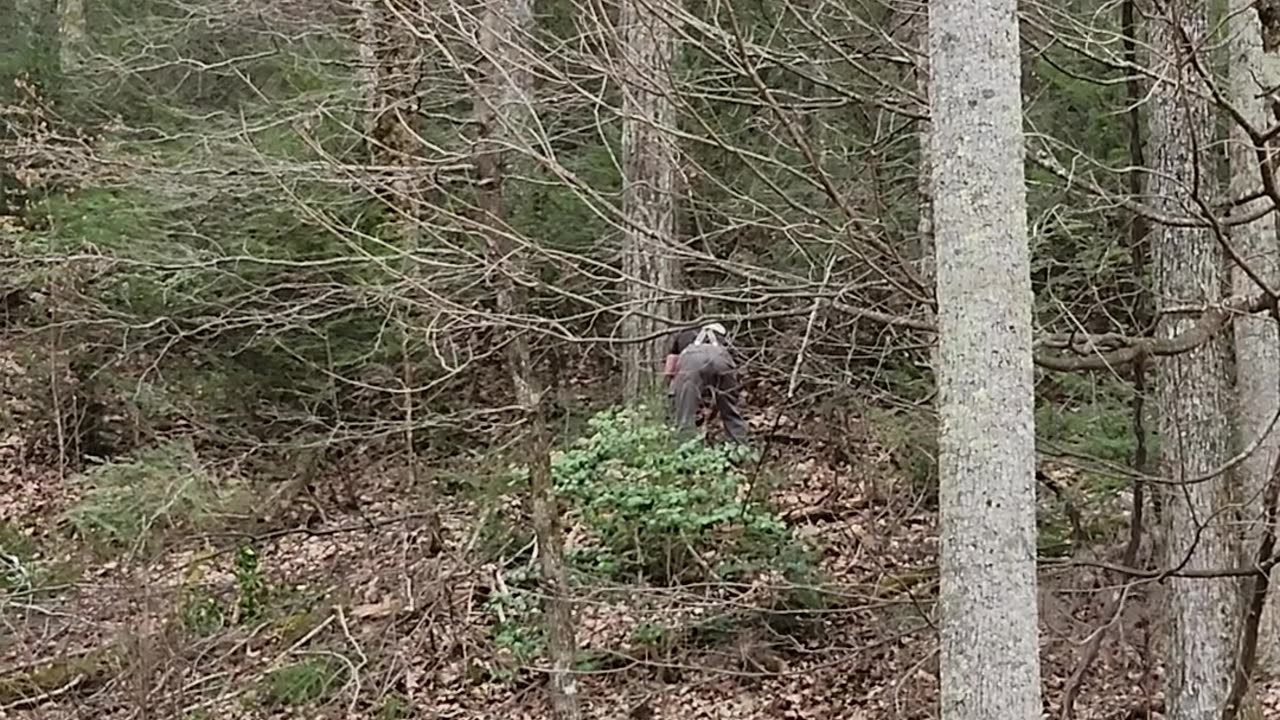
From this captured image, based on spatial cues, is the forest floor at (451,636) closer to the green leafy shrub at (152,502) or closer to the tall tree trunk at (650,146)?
the green leafy shrub at (152,502)

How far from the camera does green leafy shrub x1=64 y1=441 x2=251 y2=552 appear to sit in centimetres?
872

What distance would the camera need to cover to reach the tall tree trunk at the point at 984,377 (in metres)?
3.53

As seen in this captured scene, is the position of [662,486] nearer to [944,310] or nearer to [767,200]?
[767,200]

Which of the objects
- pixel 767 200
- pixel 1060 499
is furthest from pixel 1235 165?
pixel 767 200

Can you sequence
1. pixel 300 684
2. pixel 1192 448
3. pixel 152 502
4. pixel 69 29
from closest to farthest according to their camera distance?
pixel 1192 448 → pixel 300 684 → pixel 152 502 → pixel 69 29

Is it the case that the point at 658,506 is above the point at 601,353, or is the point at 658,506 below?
below

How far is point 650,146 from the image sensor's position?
6688 mm

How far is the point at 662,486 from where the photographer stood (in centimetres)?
802

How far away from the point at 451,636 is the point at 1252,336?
4.68 meters

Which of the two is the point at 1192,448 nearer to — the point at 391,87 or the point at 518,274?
the point at 518,274

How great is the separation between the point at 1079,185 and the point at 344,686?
4.93 m

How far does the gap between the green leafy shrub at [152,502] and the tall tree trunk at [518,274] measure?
2641 mm

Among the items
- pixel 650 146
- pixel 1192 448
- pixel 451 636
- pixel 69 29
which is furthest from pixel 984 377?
pixel 69 29

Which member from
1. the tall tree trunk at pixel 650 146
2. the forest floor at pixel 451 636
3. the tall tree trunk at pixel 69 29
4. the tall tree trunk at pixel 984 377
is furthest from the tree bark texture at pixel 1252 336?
the tall tree trunk at pixel 69 29
